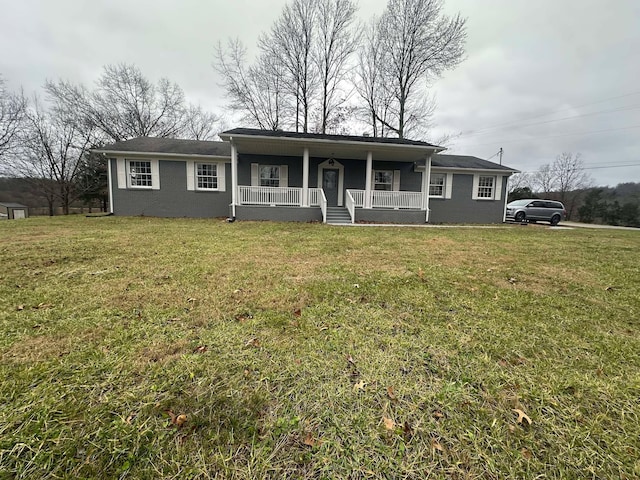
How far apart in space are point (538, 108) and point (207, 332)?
51.0 m

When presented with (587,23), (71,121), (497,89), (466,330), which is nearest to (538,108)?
(497,89)

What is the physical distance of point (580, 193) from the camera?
28.8 m

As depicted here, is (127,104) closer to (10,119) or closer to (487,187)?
(10,119)

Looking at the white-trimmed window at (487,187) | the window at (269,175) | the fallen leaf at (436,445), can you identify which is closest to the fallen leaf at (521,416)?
the fallen leaf at (436,445)

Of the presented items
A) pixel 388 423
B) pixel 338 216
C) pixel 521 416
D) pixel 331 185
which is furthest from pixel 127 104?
pixel 521 416

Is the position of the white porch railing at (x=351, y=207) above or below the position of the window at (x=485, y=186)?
below

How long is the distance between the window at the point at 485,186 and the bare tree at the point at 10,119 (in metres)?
31.8

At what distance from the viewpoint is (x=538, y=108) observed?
38031mm

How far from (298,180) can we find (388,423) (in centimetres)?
1343

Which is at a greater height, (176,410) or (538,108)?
(538,108)

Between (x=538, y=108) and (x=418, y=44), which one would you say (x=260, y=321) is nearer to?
(x=418, y=44)

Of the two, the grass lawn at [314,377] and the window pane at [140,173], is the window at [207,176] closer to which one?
the window pane at [140,173]

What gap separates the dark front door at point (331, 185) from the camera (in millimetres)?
14469

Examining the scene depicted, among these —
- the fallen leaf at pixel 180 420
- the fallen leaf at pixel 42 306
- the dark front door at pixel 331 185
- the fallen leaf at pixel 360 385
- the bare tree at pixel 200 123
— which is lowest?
the fallen leaf at pixel 180 420
